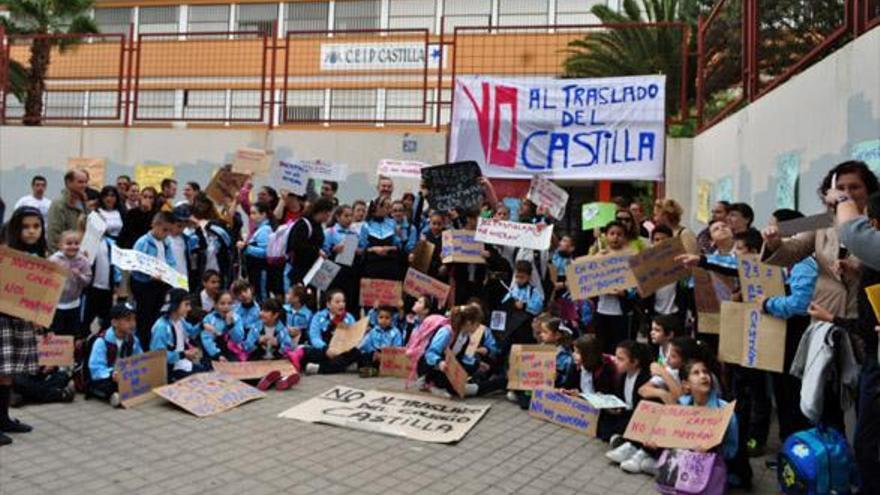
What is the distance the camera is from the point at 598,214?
8531 mm

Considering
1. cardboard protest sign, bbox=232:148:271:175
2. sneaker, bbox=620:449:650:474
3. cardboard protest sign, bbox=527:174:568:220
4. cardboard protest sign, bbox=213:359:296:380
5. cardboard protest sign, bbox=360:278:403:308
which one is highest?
cardboard protest sign, bbox=232:148:271:175

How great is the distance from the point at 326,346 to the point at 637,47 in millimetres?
14286

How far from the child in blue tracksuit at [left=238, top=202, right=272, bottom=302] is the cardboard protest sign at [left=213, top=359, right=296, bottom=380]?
188 centimetres

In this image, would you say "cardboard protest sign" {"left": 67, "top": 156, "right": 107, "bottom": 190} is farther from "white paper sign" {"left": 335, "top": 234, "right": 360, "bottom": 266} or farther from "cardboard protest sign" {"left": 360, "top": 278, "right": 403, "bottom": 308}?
"cardboard protest sign" {"left": 360, "top": 278, "right": 403, "bottom": 308}

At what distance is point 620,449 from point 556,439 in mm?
688

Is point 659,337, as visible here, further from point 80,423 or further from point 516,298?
point 80,423

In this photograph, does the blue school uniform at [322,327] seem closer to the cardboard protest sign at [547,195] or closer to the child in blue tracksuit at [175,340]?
the child in blue tracksuit at [175,340]

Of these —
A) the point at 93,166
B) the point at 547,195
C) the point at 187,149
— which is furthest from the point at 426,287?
the point at 93,166

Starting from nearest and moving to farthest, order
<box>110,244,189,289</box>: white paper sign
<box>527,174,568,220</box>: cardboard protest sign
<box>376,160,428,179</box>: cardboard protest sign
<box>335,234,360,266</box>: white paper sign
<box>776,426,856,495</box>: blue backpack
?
<box>776,426,856,495</box>: blue backpack < <box>110,244,189,289</box>: white paper sign < <box>335,234,360,266</box>: white paper sign < <box>527,174,568,220</box>: cardboard protest sign < <box>376,160,428,179</box>: cardboard protest sign

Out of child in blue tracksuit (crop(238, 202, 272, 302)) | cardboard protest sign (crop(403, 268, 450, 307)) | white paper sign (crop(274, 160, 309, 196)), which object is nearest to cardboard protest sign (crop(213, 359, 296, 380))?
cardboard protest sign (crop(403, 268, 450, 307))

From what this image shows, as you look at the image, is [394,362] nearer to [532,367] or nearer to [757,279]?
[532,367]

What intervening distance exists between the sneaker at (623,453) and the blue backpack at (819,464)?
44.8 inches

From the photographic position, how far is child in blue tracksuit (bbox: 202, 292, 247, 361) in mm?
7484

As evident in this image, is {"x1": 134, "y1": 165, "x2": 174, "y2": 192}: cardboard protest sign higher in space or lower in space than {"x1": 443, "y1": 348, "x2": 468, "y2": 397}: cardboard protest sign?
higher
